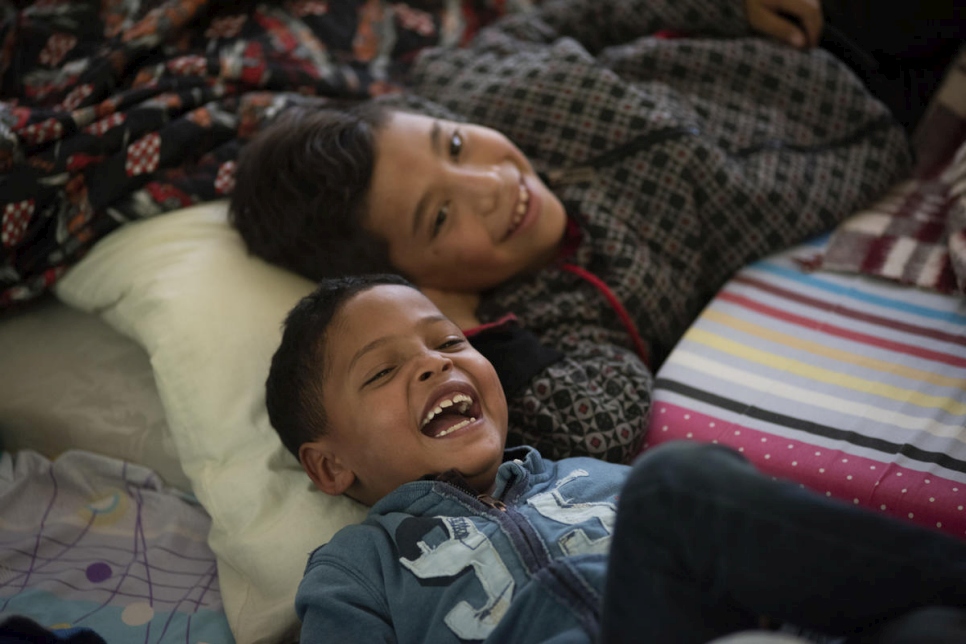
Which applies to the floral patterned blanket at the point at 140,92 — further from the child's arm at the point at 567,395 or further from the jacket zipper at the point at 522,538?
the jacket zipper at the point at 522,538

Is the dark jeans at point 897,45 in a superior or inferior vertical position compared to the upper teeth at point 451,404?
superior

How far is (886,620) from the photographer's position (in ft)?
2.09

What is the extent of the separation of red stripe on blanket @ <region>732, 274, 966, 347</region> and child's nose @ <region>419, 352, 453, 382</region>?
64 cm

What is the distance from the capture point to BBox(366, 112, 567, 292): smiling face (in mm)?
1273

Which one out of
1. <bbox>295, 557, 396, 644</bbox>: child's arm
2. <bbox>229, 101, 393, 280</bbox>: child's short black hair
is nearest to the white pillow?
<bbox>229, 101, 393, 280</bbox>: child's short black hair

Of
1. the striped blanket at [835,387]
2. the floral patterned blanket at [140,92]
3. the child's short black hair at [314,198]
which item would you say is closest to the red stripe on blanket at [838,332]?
the striped blanket at [835,387]

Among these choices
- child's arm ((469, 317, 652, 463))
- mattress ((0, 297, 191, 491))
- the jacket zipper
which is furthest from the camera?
mattress ((0, 297, 191, 491))

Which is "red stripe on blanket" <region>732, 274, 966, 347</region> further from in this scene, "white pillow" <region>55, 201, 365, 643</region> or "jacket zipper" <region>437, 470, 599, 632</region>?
"white pillow" <region>55, 201, 365, 643</region>

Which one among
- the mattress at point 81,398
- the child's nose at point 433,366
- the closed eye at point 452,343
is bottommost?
the mattress at point 81,398

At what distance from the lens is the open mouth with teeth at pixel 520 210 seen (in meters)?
1.32

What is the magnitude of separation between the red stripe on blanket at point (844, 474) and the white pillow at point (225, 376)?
0.47m

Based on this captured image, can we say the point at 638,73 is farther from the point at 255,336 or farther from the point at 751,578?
the point at 751,578

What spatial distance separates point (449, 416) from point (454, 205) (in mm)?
408

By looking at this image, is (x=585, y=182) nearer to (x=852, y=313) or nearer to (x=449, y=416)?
(x=852, y=313)
